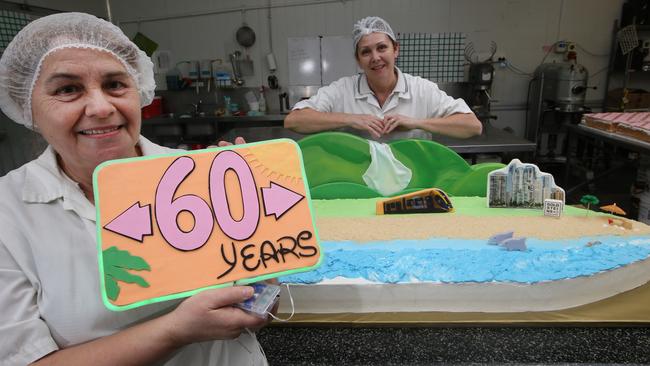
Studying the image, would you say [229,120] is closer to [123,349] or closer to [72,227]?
[72,227]

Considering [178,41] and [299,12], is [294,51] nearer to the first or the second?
[299,12]

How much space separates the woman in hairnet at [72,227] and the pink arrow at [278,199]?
151mm

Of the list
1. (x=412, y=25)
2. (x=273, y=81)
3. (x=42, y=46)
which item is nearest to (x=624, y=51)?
(x=412, y=25)

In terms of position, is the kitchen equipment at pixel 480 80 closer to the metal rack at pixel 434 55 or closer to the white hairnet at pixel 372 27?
the metal rack at pixel 434 55

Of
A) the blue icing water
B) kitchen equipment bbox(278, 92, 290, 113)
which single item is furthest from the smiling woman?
kitchen equipment bbox(278, 92, 290, 113)

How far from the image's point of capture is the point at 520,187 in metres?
1.59

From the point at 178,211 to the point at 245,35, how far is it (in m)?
4.84

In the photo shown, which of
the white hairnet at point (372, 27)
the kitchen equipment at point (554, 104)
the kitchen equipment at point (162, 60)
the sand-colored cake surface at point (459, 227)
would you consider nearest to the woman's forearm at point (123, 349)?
the sand-colored cake surface at point (459, 227)

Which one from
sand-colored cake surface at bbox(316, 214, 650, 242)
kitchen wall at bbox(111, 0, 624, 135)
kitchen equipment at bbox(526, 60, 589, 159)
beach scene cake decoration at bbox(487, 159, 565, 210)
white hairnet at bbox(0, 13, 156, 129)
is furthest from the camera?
kitchen wall at bbox(111, 0, 624, 135)

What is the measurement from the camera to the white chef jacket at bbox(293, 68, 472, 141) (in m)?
2.00

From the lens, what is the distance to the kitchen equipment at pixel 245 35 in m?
5.04

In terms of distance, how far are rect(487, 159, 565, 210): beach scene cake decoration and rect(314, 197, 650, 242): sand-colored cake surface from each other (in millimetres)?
43

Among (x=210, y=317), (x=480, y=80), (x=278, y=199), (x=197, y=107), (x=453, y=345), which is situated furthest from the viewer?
(x=197, y=107)

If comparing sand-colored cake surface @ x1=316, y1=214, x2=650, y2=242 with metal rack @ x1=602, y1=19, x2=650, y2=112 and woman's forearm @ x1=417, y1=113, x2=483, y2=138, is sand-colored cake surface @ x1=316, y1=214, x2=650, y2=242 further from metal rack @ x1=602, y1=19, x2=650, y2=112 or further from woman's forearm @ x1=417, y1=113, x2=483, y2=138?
metal rack @ x1=602, y1=19, x2=650, y2=112
